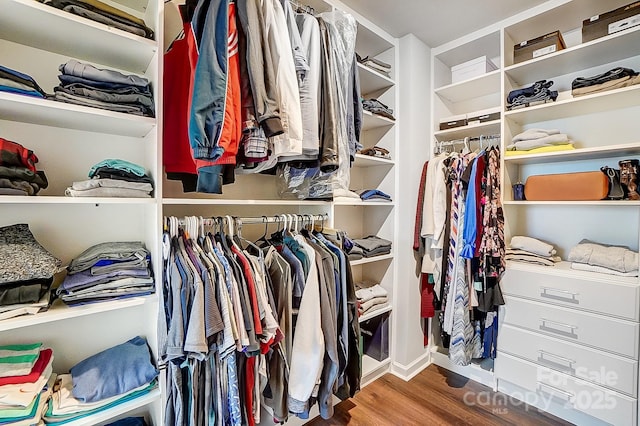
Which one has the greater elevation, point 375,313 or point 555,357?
point 375,313

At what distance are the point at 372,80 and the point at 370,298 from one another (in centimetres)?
152

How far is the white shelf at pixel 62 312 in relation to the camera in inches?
34.8

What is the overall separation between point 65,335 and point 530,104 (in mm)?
2724

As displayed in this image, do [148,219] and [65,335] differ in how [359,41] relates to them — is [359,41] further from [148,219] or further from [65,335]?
[65,335]

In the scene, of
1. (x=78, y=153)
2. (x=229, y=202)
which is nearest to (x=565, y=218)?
(x=229, y=202)

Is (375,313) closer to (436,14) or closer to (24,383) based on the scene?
(24,383)

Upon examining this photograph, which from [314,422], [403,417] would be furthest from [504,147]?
[314,422]

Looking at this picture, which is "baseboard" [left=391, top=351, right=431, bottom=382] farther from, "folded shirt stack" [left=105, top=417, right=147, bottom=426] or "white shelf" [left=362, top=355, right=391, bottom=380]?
"folded shirt stack" [left=105, top=417, right=147, bottom=426]

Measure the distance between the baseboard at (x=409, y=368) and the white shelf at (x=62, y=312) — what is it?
1.80 m

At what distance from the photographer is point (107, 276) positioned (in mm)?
1060

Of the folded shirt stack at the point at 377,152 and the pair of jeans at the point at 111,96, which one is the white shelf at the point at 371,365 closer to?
the folded shirt stack at the point at 377,152

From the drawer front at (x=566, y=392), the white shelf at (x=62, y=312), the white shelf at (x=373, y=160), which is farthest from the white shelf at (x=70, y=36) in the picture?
the drawer front at (x=566, y=392)

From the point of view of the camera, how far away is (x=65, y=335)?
1202mm

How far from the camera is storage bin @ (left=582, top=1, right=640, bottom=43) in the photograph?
60.5 inches
